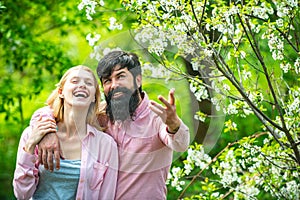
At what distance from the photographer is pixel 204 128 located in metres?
2.80

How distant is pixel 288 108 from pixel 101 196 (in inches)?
45.0

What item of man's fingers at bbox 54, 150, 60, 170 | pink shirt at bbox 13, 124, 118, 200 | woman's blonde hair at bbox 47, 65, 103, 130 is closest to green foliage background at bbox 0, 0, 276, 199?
woman's blonde hair at bbox 47, 65, 103, 130

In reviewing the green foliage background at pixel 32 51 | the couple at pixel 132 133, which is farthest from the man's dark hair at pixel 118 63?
the green foliage background at pixel 32 51

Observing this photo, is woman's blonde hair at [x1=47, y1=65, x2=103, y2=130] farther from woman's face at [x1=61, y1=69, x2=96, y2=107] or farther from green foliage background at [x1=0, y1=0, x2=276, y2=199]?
green foliage background at [x1=0, y1=0, x2=276, y2=199]

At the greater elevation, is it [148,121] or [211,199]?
[148,121]

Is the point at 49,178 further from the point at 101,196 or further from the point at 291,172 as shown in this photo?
the point at 291,172

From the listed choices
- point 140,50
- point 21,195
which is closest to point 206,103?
point 140,50

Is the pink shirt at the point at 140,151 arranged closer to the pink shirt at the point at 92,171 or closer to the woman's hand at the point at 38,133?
the pink shirt at the point at 92,171

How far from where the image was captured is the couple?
2457mm

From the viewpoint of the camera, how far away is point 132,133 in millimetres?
2529

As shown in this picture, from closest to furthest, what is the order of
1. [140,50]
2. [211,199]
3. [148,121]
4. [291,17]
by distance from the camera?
[148,121] < [140,50] < [291,17] < [211,199]

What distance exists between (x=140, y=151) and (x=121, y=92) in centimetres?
25

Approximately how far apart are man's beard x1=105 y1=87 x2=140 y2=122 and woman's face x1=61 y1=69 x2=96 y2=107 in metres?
0.08

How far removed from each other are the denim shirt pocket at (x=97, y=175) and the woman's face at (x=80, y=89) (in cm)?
24
